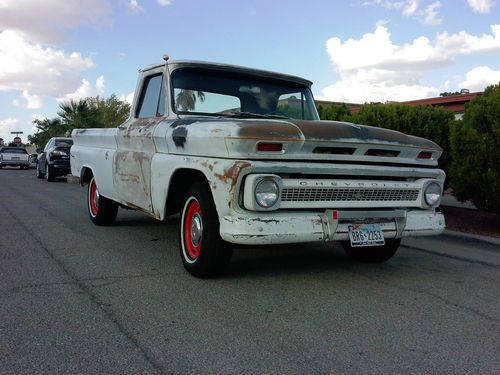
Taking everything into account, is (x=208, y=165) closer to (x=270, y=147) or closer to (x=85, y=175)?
(x=270, y=147)

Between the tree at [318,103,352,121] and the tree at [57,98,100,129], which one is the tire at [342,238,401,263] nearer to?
the tree at [318,103,352,121]

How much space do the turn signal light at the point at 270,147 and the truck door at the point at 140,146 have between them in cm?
171

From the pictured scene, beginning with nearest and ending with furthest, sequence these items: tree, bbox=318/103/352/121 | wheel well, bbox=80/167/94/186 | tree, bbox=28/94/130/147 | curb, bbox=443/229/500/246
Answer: curb, bbox=443/229/500/246 < wheel well, bbox=80/167/94/186 < tree, bbox=318/103/352/121 < tree, bbox=28/94/130/147

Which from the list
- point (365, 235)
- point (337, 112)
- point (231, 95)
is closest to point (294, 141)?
point (365, 235)

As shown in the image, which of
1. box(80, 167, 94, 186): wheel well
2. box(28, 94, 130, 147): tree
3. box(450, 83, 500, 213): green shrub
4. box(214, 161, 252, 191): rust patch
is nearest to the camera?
box(214, 161, 252, 191): rust patch

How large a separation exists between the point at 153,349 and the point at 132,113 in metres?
4.07

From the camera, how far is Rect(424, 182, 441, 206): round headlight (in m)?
5.21

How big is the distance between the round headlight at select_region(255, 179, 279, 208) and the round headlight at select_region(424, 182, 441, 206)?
5.84ft

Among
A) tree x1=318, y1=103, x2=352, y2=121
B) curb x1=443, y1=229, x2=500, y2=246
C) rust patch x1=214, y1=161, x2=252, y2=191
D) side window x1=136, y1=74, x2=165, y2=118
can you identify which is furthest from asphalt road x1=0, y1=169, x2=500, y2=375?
tree x1=318, y1=103, x2=352, y2=121

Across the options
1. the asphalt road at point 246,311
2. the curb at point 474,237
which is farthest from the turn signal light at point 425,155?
the curb at point 474,237

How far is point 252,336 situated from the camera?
11.5 ft

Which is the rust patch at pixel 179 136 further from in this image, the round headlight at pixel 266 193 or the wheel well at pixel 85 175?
the wheel well at pixel 85 175

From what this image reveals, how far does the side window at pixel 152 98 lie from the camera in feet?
19.5

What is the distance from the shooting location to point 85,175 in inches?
331
